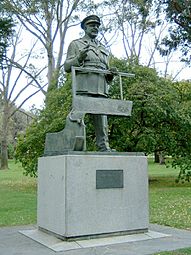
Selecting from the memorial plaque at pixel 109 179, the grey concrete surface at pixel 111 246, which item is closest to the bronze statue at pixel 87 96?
the memorial plaque at pixel 109 179

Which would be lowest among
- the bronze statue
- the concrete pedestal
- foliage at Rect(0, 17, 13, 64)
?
the concrete pedestal

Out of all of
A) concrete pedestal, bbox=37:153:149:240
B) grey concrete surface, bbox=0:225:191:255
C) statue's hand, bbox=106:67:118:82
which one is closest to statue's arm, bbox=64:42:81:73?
statue's hand, bbox=106:67:118:82

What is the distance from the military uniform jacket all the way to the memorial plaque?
4.40 feet

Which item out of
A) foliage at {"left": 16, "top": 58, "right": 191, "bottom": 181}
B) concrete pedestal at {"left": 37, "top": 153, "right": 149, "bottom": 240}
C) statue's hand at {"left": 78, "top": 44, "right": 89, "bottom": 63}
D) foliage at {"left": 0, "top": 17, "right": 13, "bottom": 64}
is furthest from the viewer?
foliage at {"left": 16, "top": 58, "right": 191, "bottom": 181}

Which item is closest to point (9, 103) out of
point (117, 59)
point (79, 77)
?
point (117, 59)

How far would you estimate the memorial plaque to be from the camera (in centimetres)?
675

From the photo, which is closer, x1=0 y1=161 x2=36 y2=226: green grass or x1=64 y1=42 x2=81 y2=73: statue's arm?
x1=64 y1=42 x2=81 y2=73: statue's arm

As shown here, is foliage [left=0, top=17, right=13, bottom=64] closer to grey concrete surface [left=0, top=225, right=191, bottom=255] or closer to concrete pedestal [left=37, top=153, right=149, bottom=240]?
concrete pedestal [left=37, top=153, right=149, bottom=240]

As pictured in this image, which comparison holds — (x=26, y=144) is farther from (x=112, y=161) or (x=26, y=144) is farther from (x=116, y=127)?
(x=112, y=161)

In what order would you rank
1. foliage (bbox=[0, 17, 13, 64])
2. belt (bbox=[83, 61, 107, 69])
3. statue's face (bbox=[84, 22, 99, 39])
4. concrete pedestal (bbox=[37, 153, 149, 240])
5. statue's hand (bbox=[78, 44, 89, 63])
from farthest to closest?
foliage (bbox=[0, 17, 13, 64]) < statue's face (bbox=[84, 22, 99, 39]) < belt (bbox=[83, 61, 107, 69]) < statue's hand (bbox=[78, 44, 89, 63]) < concrete pedestal (bbox=[37, 153, 149, 240])

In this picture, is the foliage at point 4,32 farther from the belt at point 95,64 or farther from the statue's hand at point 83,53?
the statue's hand at point 83,53

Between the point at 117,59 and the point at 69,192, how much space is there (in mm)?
13532

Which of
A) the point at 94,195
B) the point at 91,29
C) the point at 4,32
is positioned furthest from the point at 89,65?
the point at 4,32

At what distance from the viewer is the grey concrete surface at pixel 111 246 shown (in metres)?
5.92
